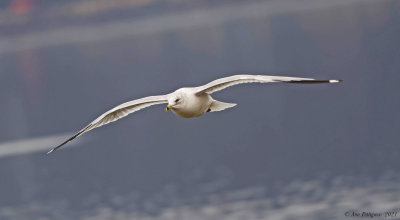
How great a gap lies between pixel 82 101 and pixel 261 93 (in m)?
11.3

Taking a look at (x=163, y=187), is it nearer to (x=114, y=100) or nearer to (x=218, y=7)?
(x=114, y=100)

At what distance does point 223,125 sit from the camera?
1281 inches

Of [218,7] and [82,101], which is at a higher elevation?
[218,7]

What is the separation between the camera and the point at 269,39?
56812mm

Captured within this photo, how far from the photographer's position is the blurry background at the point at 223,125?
75.5 ft

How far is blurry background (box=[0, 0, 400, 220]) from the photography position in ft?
75.5

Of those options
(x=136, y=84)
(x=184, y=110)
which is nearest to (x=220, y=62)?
(x=136, y=84)

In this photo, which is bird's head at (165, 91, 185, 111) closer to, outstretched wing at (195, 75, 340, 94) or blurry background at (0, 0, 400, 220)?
outstretched wing at (195, 75, 340, 94)

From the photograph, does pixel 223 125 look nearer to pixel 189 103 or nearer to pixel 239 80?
pixel 189 103

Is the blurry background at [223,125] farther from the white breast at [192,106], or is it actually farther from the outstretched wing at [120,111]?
the white breast at [192,106]

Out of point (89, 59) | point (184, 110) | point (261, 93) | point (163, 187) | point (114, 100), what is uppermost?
point (89, 59)

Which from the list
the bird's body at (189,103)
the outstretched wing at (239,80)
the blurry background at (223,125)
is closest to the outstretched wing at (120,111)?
the bird's body at (189,103)

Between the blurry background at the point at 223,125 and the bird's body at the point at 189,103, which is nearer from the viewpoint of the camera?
the bird's body at the point at 189,103

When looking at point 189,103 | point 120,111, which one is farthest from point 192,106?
point 120,111
